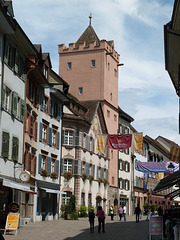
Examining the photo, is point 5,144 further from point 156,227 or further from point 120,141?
point 120,141

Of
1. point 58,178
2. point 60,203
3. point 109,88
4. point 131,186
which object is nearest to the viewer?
point 58,178

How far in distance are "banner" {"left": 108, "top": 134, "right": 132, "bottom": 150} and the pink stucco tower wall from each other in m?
23.0

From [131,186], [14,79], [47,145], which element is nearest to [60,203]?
[47,145]

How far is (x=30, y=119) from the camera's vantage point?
111ft

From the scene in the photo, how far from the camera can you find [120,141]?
36.7 m

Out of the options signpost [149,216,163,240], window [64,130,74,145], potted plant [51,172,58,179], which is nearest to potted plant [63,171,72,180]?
window [64,130,74,145]

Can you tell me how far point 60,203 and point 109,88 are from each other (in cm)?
2148

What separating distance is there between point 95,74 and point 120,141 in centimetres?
2583

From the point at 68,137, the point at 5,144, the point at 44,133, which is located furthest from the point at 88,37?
the point at 5,144

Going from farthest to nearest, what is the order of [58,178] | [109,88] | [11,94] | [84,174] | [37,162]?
1. [109,88]
2. [84,174]
3. [58,178]
4. [37,162]
5. [11,94]

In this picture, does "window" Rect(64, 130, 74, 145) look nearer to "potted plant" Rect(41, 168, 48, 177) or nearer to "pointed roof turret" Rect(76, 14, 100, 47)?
"potted plant" Rect(41, 168, 48, 177)

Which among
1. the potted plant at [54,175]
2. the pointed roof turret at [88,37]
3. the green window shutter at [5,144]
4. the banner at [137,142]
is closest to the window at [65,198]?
the potted plant at [54,175]

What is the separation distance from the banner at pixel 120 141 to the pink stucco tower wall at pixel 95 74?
23032mm

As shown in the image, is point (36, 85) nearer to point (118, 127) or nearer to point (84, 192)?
point (84, 192)
